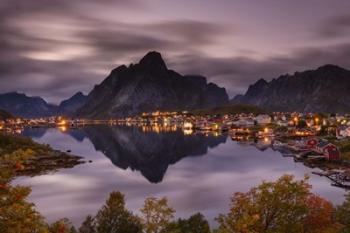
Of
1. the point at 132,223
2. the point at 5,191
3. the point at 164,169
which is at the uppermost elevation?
the point at 5,191

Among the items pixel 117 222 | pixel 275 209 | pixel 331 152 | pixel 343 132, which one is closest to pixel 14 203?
pixel 275 209

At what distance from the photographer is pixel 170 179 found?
363 feet

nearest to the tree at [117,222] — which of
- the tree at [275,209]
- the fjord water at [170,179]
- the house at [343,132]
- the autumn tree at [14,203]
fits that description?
the tree at [275,209]

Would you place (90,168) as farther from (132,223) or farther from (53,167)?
(132,223)

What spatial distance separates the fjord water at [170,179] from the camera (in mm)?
76125

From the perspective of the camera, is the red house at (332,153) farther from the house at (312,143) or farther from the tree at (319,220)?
the tree at (319,220)

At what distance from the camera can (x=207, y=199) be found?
266 feet

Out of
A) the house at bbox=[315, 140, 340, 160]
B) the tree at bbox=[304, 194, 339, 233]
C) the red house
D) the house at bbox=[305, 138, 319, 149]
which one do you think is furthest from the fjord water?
the tree at bbox=[304, 194, 339, 233]

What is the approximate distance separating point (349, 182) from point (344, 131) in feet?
246

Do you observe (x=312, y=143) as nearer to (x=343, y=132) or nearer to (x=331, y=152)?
(x=343, y=132)

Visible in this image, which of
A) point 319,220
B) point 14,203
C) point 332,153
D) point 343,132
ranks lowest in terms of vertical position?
point 332,153

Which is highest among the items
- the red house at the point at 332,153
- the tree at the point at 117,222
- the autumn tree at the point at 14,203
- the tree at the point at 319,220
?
the autumn tree at the point at 14,203

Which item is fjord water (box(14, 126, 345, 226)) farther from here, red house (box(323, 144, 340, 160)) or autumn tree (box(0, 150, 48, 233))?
autumn tree (box(0, 150, 48, 233))

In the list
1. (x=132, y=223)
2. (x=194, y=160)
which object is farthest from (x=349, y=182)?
(x=194, y=160)
